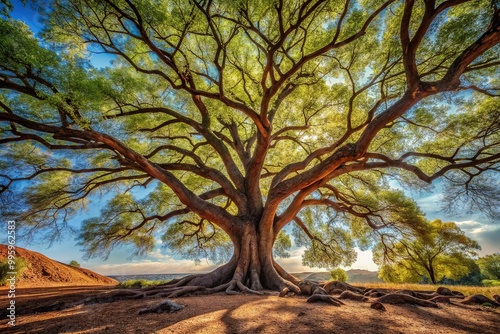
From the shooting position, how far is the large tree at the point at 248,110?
4.86 metres

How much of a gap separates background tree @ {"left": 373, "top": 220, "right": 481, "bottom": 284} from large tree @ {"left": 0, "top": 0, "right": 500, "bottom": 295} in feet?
2.31

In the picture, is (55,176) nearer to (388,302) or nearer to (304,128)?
(304,128)

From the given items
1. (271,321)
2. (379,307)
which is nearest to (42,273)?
(271,321)

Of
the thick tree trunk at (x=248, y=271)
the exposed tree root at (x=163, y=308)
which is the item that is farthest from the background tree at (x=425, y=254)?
the exposed tree root at (x=163, y=308)

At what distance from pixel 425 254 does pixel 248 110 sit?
1089 centimetres

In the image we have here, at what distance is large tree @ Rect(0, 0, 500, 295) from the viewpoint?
486 cm

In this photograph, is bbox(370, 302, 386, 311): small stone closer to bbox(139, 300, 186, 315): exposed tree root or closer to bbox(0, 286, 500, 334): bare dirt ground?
bbox(0, 286, 500, 334): bare dirt ground

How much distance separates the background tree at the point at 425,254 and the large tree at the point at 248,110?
2.31ft

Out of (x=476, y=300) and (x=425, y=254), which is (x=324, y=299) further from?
(x=425, y=254)

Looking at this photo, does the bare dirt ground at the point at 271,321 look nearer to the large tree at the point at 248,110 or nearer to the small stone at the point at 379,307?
the small stone at the point at 379,307

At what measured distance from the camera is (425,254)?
34.3 ft

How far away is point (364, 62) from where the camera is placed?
23.4 ft

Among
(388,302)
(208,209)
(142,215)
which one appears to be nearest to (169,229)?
(142,215)

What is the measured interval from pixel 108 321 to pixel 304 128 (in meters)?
7.73
